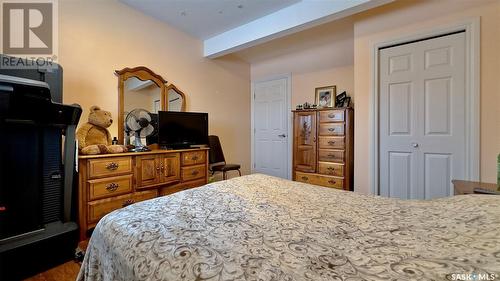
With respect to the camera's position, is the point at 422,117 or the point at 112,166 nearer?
the point at 112,166

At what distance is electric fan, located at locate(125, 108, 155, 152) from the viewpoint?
289 centimetres

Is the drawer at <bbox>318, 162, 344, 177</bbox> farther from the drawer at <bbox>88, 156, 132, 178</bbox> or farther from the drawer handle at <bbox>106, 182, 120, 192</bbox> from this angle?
the drawer handle at <bbox>106, 182, 120, 192</bbox>

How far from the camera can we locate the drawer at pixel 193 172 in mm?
2953

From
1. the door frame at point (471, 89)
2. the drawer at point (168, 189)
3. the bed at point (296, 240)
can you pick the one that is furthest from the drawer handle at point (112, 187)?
the door frame at point (471, 89)

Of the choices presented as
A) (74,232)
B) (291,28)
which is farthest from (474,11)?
(74,232)

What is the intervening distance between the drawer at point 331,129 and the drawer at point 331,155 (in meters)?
0.25

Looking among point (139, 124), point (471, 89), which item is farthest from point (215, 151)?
point (471, 89)

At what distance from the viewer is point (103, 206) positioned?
2.22 m

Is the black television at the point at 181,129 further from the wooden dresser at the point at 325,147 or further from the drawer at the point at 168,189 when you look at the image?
the wooden dresser at the point at 325,147

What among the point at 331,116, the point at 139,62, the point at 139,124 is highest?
the point at 139,62

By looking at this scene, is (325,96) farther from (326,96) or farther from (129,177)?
(129,177)

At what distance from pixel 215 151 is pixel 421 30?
124 inches

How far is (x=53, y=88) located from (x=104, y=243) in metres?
1.71

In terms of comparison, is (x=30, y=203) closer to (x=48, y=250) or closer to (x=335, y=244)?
(x=48, y=250)
